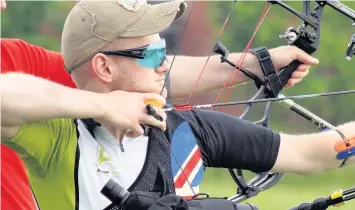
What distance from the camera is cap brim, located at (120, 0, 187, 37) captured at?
311 cm

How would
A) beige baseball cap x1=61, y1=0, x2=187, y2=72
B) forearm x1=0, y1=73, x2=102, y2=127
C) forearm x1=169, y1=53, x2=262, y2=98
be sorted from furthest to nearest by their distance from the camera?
forearm x1=169, y1=53, x2=262, y2=98
beige baseball cap x1=61, y1=0, x2=187, y2=72
forearm x1=0, y1=73, x2=102, y2=127

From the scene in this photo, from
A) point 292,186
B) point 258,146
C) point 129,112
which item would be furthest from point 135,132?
point 292,186

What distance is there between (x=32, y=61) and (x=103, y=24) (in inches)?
23.2

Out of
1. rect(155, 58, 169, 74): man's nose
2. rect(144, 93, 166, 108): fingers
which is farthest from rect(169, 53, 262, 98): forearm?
rect(144, 93, 166, 108): fingers

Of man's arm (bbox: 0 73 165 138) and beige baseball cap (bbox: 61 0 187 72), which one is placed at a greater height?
beige baseball cap (bbox: 61 0 187 72)

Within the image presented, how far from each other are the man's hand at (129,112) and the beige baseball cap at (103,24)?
0.22 meters

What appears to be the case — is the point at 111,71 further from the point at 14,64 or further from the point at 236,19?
the point at 236,19

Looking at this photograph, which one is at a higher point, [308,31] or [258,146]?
[308,31]

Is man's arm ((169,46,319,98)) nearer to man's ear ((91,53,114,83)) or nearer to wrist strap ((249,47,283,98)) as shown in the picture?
wrist strap ((249,47,283,98))

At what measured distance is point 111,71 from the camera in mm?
3129

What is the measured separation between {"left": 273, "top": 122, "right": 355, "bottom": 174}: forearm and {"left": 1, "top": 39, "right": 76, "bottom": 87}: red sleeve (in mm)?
788

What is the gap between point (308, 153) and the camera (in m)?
3.41

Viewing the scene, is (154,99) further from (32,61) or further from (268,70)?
(268,70)

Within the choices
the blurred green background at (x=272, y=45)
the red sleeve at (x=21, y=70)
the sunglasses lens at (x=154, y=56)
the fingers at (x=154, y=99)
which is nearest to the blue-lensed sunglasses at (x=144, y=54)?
the sunglasses lens at (x=154, y=56)
